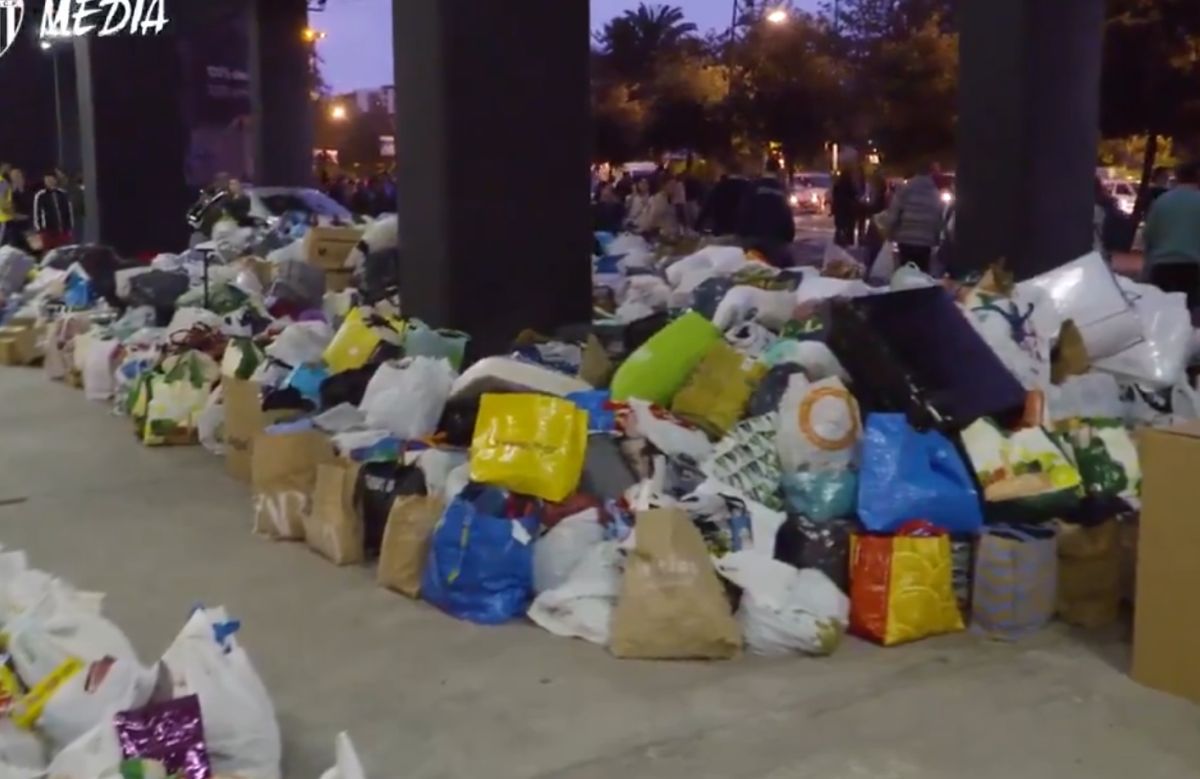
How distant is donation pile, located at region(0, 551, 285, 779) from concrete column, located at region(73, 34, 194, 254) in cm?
1224

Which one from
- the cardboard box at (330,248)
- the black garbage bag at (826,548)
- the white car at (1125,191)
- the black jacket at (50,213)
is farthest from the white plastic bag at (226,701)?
the white car at (1125,191)

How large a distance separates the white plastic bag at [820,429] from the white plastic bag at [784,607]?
1.54ft

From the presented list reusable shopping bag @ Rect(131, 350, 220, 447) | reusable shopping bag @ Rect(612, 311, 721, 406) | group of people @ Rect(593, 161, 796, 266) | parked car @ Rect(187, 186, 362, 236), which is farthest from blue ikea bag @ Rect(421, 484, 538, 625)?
parked car @ Rect(187, 186, 362, 236)

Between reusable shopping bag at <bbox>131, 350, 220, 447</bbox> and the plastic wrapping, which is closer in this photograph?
the plastic wrapping

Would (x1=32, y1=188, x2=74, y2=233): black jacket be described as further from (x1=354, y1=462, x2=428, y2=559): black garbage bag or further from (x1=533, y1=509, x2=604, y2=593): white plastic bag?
(x1=533, y1=509, x2=604, y2=593): white plastic bag

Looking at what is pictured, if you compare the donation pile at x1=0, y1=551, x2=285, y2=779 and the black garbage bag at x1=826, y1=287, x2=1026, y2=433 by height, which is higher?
the black garbage bag at x1=826, y1=287, x2=1026, y2=433

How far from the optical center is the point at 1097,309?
590 cm

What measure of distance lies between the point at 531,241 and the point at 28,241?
491 inches

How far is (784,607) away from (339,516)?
6.15 ft

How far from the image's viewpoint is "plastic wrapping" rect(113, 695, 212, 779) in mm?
2964

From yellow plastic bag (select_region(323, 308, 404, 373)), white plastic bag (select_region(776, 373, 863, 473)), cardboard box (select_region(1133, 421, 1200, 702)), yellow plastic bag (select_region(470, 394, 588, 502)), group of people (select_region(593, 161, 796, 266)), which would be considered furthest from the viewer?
group of people (select_region(593, 161, 796, 266))

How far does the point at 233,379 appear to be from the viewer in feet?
22.2

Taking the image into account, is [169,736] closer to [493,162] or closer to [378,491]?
[378,491]

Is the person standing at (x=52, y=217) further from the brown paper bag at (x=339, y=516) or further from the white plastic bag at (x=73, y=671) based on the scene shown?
the white plastic bag at (x=73, y=671)
